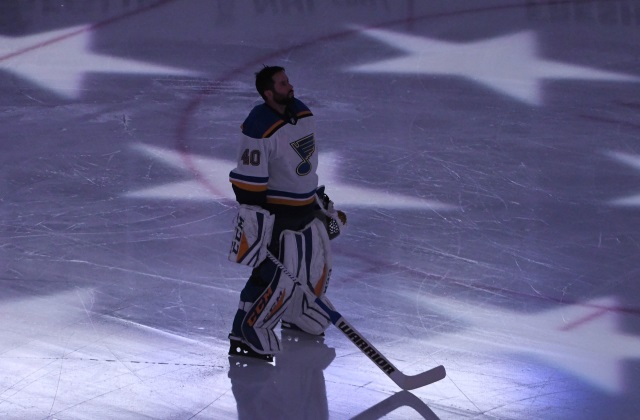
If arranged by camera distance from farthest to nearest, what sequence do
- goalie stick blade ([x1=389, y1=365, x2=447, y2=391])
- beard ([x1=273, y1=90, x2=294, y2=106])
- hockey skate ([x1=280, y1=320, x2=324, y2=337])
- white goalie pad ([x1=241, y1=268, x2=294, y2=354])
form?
hockey skate ([x1=280, y1=320, x2=324, y2=337]) → white goalie pad ([x1=241, y1=268, x2=294, y2=354]) → beard ([x1=273, y1=90, x2=294, y2=106]) → goalie stick blade ([x1=389, y1=365, x2=447, y2=391])

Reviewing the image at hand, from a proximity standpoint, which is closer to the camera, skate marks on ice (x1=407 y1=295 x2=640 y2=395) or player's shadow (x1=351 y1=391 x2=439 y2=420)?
player's shadow (x1=351 y1=391 x2=439 y2=420)

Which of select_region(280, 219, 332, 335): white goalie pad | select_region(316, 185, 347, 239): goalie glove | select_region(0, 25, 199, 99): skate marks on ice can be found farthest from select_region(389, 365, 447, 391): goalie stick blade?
select_region(0, 25, 199, 99): skate marks on ice

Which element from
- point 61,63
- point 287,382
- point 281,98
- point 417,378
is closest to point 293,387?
point 287,382

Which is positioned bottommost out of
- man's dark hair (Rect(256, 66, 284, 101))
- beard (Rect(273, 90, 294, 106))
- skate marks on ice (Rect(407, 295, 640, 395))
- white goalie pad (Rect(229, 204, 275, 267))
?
skate marks on ice (Rect(407, 295, 640, 395))

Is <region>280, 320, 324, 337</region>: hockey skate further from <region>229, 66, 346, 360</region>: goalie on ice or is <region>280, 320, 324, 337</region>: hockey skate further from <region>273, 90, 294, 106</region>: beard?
<region>273, 90, 294, 106</region>: beard

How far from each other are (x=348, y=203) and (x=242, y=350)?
56.3 inches

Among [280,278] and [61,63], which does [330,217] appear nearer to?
[280,278]

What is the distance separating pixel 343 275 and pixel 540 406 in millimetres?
1173

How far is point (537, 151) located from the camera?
17.9 ft

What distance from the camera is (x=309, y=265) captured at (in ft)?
11.9

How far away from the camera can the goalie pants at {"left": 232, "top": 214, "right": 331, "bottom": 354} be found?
11.8 feet

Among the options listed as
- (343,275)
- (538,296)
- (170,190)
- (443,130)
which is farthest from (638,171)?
(170,190)

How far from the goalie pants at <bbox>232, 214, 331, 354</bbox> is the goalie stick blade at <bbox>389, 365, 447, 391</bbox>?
0.44 metres

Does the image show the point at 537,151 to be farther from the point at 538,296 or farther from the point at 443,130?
the point at 538,296
